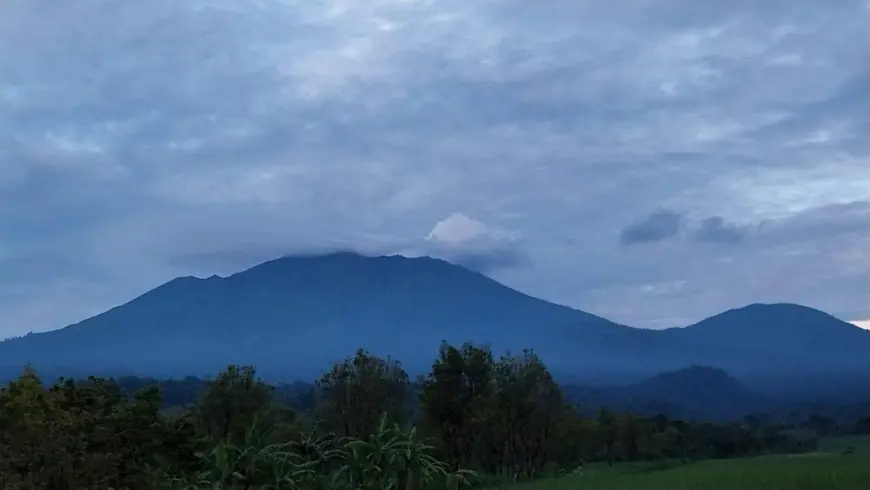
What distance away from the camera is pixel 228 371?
69.3 feet

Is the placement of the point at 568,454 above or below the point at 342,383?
below

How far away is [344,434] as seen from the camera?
24.1 metres

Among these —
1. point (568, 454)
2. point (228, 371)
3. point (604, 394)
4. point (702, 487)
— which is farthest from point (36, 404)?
point (604, 394)

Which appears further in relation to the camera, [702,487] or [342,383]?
[342,383]

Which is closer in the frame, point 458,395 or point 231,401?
point 231,401

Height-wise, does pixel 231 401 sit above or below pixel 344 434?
above

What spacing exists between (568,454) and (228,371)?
709 inches

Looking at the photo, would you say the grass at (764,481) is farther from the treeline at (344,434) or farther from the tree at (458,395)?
the tree at (458,395)

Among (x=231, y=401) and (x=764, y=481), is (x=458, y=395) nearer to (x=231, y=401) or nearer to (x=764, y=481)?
(x=231, y=401)

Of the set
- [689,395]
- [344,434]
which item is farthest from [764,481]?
[689,395]

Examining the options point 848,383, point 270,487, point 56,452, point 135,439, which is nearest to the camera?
point 270,487

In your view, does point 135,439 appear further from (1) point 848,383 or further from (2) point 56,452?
(1) point 848,383

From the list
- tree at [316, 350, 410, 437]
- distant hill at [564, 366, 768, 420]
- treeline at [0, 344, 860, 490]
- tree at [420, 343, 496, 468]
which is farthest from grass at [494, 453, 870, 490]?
distant hill at [564, 366, 768, 420]

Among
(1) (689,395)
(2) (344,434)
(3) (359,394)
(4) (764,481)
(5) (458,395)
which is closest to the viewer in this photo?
(4) (764,481)
